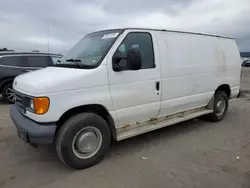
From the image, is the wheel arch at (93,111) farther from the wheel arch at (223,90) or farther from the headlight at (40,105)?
the wheel arch at (223,90)

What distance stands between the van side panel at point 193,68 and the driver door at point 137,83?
219 millimetres

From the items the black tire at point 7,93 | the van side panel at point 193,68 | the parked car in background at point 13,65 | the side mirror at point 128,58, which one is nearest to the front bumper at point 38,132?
the side mirror at point 128,58

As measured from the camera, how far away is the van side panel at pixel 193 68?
471cm

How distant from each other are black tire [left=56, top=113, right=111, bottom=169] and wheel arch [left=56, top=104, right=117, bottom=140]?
0.11m

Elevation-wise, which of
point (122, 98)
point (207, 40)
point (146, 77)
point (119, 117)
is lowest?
point (119, 117)

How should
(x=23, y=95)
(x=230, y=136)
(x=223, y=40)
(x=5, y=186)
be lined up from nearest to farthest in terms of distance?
1. (x=5, y=186)
2. (x=23, y=95)
3. (x=230, y=136)
4. (x=223, y=40)

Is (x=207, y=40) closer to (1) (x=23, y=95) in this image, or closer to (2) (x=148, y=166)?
(2) (x=148, y=166)

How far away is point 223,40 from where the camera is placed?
6176 mm

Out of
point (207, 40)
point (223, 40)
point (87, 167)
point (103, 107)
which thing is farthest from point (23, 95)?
point (223, 40)

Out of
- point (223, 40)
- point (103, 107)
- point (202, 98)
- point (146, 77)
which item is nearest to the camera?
point (103, 107)

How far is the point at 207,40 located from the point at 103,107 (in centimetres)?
323

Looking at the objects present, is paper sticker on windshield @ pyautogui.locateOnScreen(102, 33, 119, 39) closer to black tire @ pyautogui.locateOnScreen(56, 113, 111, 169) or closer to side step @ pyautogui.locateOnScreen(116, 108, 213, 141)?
black tire @ pyautogui.locateOnScreen(56, 113, 111, 169)

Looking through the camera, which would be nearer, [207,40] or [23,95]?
[23,95]

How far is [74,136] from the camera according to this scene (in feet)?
11.7
